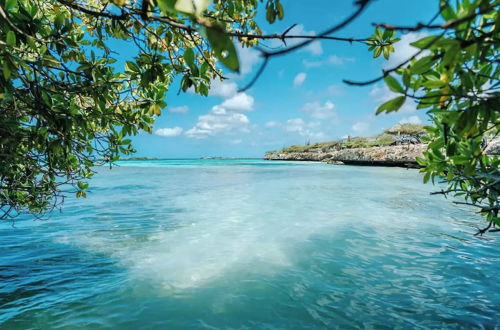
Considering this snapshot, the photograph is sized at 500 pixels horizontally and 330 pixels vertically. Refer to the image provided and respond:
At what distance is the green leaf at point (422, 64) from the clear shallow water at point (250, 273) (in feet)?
9.82

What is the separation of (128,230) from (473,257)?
7739 mm

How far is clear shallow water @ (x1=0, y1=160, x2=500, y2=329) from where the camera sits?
3.25 m

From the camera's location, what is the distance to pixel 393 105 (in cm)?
101

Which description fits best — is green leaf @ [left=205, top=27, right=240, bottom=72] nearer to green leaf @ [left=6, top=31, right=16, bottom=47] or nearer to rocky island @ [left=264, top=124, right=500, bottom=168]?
green leaf @ [left=6, top=31, right=16, bottom=47]

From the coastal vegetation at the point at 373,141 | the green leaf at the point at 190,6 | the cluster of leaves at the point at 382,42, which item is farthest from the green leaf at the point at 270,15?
the coastal vegetation at the point at 373,141

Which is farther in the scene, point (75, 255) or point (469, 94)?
point (75, 255)

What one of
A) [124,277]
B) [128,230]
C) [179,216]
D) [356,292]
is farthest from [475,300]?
[179,216]

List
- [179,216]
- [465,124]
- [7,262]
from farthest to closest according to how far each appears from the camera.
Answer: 1. [179,216]
2. [7,262]
3. [465,124]

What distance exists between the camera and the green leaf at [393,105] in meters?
1.00

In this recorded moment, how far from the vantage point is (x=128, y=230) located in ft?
24.1

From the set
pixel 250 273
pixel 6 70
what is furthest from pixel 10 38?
pixel 250 273

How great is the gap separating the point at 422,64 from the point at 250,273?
421cm

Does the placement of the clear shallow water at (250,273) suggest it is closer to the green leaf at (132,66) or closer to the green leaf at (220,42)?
the green leaf at (132,66)

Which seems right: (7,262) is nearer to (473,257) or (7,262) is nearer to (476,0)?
(476,0)
